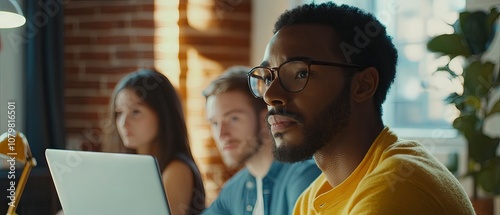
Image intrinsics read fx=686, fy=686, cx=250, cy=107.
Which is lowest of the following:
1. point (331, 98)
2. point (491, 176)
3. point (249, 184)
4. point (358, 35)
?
point (491, 176)

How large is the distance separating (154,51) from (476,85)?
1.80 metres

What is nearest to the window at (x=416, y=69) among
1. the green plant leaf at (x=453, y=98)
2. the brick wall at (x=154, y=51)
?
the green plant leaf at (x=453, y=98)

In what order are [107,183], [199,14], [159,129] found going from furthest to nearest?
[199,14] < [159,129] < [107,183]

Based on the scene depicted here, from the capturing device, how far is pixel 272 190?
81.5 inches

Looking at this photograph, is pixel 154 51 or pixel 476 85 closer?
pixel 476 85

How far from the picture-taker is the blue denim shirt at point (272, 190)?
1946 millimetres

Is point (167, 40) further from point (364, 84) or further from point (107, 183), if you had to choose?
point (364, 84)

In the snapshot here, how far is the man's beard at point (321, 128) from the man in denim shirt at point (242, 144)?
33.7 inches

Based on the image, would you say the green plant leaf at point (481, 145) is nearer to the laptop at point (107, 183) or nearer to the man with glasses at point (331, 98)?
the man with glasses at point (331, 98)

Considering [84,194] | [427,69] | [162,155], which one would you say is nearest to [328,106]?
[84,194]

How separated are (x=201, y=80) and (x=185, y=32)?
281 millimetres

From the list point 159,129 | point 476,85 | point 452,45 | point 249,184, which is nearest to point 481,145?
point 476,85

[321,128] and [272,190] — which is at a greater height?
[321,128]

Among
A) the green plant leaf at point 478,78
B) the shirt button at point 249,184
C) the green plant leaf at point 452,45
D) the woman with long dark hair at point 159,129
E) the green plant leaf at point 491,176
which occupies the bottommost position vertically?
the green plant leaf at point 491,176
